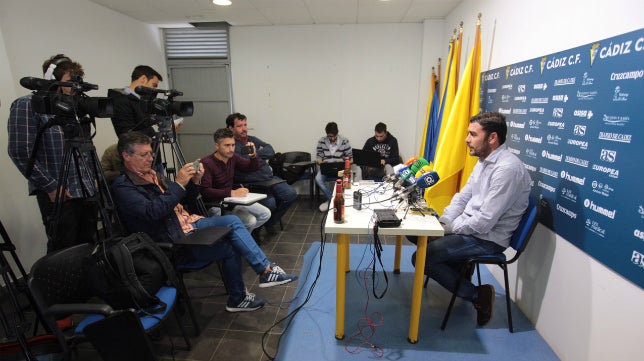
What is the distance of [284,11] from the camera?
3.77 m

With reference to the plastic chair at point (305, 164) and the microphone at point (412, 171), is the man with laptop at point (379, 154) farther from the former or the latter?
the microphone at point (412, 171)

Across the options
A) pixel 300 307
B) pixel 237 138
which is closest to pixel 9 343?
pixel 300 307

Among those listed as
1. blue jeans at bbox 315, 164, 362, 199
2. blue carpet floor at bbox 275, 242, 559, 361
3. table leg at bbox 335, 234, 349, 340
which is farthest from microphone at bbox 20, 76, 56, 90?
blue jeans at bbox 315, 164, 362, 199

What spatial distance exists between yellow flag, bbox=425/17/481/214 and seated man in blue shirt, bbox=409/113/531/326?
0.54 metres

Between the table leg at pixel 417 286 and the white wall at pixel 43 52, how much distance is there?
9.62 feet

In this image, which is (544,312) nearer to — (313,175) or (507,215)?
(507,215)

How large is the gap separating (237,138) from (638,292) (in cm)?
318

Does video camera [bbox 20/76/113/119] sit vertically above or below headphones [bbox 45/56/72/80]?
below

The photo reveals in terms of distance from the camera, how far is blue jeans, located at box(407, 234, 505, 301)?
1889 mm

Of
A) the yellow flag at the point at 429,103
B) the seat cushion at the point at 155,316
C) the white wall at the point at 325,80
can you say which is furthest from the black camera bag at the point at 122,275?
the white wall at the point at 325,80

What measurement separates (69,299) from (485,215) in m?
2.14

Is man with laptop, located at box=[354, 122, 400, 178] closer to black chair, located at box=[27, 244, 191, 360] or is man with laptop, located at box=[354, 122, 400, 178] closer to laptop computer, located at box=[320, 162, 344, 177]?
laptop computer, located at box=[320, 162, 344, 177]

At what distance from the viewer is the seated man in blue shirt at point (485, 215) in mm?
1762

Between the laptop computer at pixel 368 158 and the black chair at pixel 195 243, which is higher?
the laptop computer at pixel 368 158
